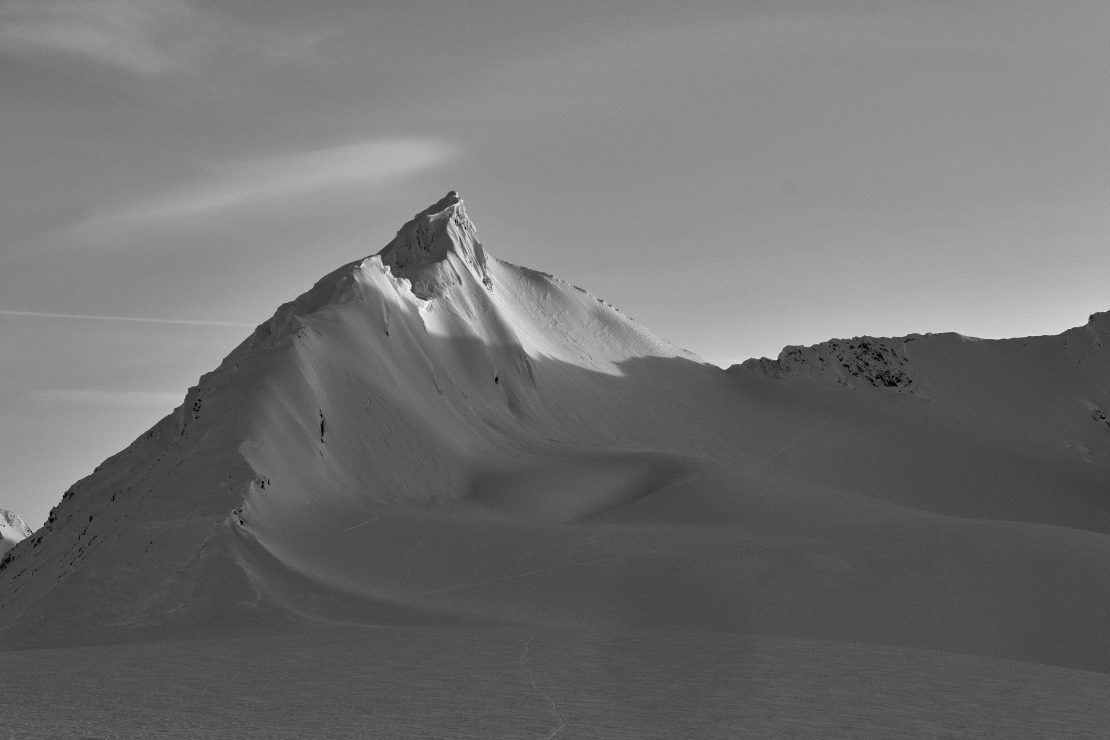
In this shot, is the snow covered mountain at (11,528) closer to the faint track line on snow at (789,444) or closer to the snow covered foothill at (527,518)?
the snow covered foothill at (527,518)

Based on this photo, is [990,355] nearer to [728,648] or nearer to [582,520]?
[582,520]

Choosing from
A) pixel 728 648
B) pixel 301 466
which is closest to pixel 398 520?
pixel 301 466

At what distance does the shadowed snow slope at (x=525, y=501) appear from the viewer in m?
33.8

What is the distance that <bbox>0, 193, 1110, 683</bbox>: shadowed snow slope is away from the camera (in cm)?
3381

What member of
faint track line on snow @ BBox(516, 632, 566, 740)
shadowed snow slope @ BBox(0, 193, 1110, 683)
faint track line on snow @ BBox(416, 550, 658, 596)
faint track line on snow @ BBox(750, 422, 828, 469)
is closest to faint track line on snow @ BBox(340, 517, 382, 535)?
shadowed snow slope @ BBox(0, 193, 1110, 683)

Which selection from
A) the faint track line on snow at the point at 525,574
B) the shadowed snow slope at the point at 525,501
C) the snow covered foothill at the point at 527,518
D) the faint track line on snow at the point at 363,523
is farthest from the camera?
the faint track line on snow at the point at 363,523

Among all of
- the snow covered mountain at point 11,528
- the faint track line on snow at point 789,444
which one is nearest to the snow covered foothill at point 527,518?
the faint track line on snow at point 789,444

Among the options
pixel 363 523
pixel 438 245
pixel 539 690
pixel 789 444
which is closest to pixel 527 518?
pixel 363 523

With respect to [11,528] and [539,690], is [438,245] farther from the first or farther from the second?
[11,528]

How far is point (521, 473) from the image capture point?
179 ft

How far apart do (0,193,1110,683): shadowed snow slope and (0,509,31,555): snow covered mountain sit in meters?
63.7

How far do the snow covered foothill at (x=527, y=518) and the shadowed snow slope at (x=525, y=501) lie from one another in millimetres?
158

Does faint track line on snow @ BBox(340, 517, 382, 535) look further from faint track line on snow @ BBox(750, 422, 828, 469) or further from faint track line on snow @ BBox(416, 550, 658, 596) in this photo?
faint track line on snow @ BBox(750, 422, 828, 469)

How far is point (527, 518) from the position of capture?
47.9m
